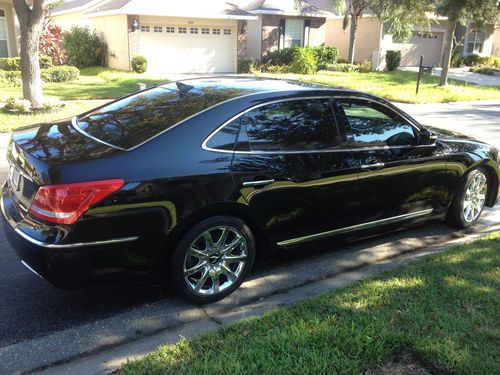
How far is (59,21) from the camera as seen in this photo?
32719 millimetres

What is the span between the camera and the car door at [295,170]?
12.4 ft

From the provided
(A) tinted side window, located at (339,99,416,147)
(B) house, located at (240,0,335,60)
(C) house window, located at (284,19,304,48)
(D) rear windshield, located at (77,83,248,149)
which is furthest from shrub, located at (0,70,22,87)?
(A) tinted side window, located at (339,99,416,147)

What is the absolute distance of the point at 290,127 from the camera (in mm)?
4062

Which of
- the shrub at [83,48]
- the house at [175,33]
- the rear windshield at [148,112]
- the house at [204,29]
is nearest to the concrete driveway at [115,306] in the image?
the rear windshield at [148,112]

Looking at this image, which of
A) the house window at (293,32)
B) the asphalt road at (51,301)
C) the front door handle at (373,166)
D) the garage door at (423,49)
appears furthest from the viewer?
the garage door at (423,49)

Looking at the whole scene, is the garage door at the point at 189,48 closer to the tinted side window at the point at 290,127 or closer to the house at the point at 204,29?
the house at the point at 204,29

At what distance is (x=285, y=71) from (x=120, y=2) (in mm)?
9285

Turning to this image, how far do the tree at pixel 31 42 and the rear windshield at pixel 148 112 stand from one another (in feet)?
28.7

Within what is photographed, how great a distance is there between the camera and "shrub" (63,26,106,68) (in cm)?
2628

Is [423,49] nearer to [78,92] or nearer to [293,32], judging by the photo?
[293,32]

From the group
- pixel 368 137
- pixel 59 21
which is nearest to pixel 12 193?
pixel 368 137

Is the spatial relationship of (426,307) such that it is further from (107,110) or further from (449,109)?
(449,109)

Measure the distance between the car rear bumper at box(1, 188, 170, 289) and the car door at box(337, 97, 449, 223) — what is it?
195cm

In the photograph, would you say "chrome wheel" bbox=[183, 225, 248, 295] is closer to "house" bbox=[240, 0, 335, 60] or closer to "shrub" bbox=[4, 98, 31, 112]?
"shrub" bbox=[4, 98, 31, 112]
